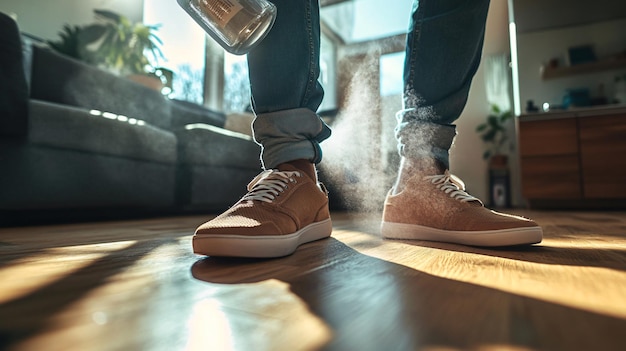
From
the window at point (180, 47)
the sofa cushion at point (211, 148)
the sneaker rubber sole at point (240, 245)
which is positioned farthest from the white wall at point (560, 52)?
the sneaker rubber sole at point (240, 245)

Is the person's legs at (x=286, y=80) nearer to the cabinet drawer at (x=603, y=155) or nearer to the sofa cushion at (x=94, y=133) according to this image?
the sofa cushion at (x=94, y=133)

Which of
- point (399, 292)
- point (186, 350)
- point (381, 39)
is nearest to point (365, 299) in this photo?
point (399, 292)

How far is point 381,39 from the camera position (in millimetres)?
4035

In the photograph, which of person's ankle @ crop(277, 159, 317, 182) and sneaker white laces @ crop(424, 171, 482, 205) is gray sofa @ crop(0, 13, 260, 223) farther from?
sneaker white laces @ crop(424, 171, 482, 205)

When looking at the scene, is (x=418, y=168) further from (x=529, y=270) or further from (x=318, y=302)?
(x=318, y=302)

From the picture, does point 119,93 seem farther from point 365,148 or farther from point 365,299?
point 365,299

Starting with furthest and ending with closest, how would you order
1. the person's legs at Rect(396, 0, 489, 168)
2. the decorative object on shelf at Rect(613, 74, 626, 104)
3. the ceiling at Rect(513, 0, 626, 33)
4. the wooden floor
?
1. the ceiling at Rect(513, 0, 626, 33)
2. the decorative object on shelf at Rect(613, 74, 626, 104)
3. the person's legs at Rect(396, 0, 489, 168)
4. the wooden floor

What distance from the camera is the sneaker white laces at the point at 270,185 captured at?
57cm

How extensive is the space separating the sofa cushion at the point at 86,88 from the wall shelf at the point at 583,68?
285 cm

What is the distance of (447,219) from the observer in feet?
2.14

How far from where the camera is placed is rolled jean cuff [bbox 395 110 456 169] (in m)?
0.71

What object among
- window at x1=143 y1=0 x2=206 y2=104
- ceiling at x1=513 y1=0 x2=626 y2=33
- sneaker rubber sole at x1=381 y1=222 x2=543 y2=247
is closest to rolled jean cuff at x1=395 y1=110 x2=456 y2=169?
sneaker rubber sole at x1=381 y1=222 x2=543 y2=247

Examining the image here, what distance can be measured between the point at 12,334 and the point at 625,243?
0.88 meters

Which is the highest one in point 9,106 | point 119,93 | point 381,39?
point 381,39
